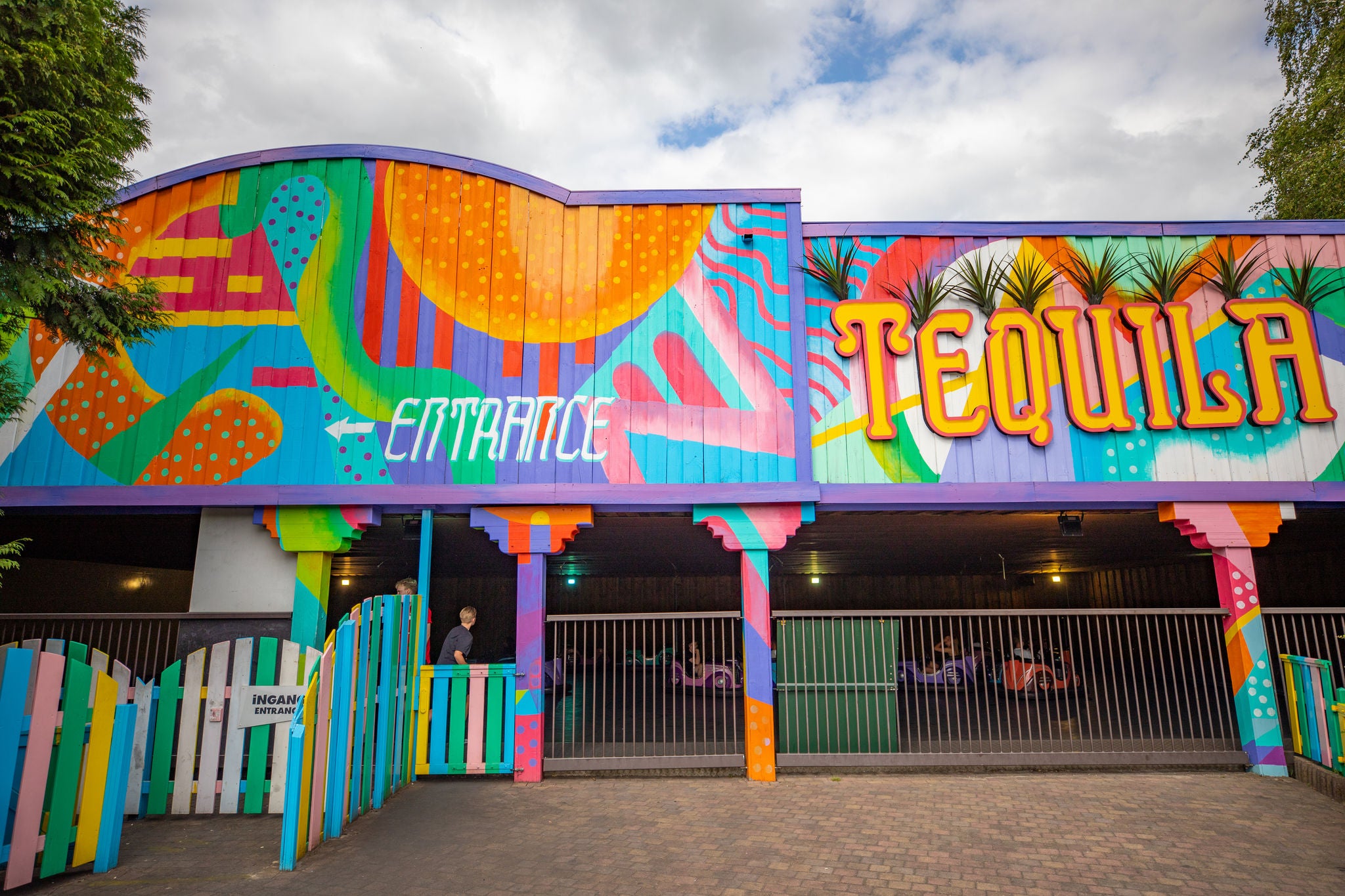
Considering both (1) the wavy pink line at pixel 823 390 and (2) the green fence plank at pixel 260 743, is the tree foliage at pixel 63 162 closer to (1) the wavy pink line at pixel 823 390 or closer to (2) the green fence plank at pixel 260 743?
(2) the green fence plank at pixel 260 743

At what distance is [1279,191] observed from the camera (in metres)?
18.9

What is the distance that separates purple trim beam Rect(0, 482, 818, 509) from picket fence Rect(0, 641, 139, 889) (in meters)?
3.17

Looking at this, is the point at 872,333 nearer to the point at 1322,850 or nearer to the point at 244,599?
the point at 1322,850

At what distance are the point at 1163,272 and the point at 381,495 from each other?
31.9ft

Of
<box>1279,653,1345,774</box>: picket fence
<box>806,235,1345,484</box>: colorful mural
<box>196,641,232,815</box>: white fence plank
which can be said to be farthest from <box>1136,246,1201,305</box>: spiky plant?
<box>196,641,232,815</box>: white fence plank

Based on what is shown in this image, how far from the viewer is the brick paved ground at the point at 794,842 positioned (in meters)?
5.26

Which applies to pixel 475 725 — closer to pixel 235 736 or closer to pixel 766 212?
pixel 235 736

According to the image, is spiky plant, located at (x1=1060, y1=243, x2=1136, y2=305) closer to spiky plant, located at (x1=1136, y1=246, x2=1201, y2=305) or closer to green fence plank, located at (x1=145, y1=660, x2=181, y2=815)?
spiky plant, located at (x1=1136, y1=246, x2=1201, y2=305)

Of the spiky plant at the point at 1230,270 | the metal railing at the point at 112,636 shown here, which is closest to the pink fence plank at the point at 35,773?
the metal railing at the point at 112,636

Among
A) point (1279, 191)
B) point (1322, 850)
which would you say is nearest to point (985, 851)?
point (1322, 850)

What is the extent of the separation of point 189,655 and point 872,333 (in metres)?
7.92

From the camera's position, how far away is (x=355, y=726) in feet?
21.0

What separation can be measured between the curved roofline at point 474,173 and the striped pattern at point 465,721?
5681mm

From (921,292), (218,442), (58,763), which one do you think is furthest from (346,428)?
(921,292)
